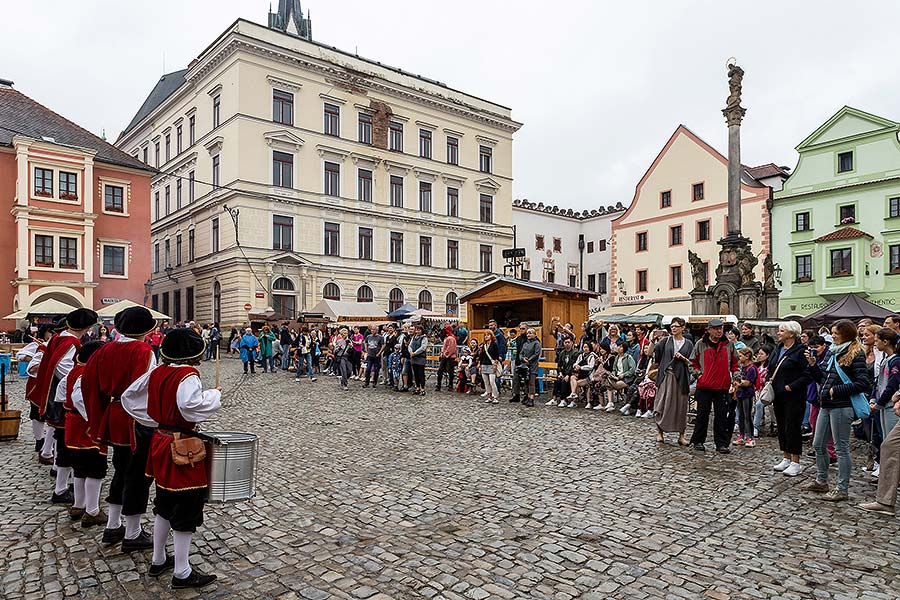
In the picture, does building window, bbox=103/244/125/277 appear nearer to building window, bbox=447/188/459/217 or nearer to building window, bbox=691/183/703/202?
building window, bbox=447/188/459/217

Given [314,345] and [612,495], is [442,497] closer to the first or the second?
[612,495]

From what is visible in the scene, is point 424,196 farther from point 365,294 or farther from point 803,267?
point 803,267

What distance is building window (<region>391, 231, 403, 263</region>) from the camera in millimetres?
45094

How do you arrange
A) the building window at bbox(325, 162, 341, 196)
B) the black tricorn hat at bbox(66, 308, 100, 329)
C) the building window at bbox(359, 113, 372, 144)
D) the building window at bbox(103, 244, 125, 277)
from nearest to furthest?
the black tricorn hat at bbox(66, 308, 100, 329) < the building window at bbox(103, 244, 125, 277) < the building window at bbox(325, 162, 341, 196) < the building window at bbox(359, 113, 372, 144)

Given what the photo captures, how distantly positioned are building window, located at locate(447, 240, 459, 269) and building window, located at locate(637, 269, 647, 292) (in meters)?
14.4

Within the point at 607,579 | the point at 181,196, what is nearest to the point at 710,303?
the point at 607,579

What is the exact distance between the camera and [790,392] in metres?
7.84

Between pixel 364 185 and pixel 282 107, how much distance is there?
24.4ft

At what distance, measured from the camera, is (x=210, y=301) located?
4022cm

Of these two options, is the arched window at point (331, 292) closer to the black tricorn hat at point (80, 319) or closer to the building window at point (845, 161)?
the building window at point (845, 161)

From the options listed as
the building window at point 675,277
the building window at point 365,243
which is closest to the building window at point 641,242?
the building window at point 675,277

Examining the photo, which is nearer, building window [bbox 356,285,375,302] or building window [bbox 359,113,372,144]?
building window [bbox 356,285,375,302]

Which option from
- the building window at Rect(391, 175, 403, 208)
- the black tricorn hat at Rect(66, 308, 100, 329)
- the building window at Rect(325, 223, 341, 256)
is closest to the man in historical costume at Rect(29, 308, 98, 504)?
the black tricorn hat at Rect(66, 308, 100, 329)

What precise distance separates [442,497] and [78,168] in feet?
112
